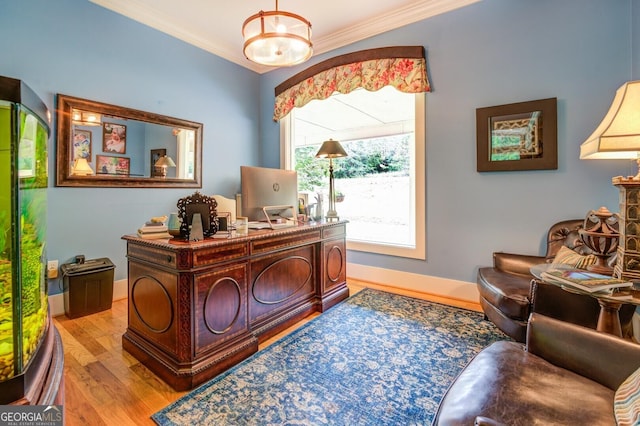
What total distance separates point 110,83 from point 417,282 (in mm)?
3756

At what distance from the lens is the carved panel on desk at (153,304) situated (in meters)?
1.72

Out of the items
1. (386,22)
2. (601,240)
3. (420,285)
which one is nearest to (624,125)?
(601,240)

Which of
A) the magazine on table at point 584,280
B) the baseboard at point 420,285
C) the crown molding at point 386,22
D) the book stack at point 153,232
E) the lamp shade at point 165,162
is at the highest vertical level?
the crown molding at point 386,22

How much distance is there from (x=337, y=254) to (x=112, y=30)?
10.3ft

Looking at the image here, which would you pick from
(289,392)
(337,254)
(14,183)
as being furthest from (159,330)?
(337,254)

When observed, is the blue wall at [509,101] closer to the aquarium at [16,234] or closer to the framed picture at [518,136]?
the framed picture at [518,136]

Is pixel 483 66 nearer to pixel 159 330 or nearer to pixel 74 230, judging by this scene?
pixel 159 330

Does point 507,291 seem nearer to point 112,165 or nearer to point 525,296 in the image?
point 525,296

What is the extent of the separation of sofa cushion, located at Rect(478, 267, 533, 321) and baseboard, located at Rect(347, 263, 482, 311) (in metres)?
0.62

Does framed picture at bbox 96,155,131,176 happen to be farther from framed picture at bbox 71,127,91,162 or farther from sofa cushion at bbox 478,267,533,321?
→ sofa cushion at bbox 478,267,533,321

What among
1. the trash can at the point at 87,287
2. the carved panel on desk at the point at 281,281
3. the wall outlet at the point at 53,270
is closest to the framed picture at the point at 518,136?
the carved panel on desk at the point at 281,281

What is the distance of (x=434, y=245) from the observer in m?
3.17

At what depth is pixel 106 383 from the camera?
1.70 m

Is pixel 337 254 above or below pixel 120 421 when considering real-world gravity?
above
